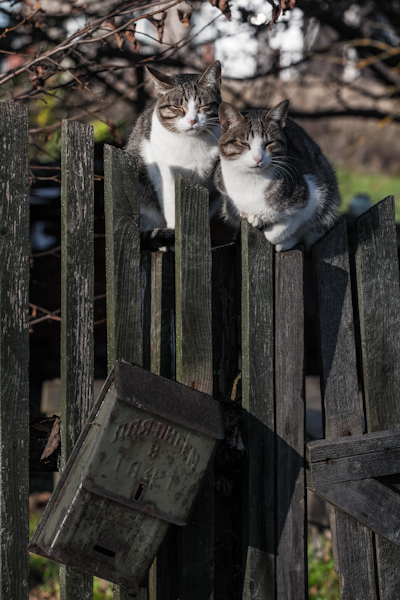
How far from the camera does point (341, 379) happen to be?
1.98m

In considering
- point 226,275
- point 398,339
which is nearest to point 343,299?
point 398,339

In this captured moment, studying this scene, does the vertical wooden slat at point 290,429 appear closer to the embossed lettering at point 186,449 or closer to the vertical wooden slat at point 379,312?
the vertical wooden slat at point 379,312

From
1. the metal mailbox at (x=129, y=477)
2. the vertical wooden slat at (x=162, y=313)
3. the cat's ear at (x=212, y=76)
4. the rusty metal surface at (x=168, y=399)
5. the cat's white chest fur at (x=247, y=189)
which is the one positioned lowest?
the metal mailbox at (x=129, y=477)

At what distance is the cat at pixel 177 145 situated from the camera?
7.77 ft

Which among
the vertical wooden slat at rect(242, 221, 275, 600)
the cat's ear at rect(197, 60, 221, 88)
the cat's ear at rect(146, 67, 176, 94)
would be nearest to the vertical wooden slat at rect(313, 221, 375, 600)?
the vertical wooden slat at rect(242, 221, 275, 600)

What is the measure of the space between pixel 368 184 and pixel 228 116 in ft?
A: 38.5

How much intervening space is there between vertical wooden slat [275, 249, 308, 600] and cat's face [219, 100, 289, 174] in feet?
1.30

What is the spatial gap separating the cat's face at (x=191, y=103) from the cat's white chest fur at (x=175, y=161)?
0.12ft

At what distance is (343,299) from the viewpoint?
6.61ft

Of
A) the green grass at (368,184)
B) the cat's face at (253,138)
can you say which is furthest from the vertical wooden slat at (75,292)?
the green grass at (368,184)

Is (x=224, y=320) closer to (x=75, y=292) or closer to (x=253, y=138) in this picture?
(x=75, y=292)

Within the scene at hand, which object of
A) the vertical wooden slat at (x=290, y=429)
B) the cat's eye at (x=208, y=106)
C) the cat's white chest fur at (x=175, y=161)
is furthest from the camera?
the cat's eye at (x=208, y=106)

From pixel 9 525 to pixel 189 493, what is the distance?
531mm

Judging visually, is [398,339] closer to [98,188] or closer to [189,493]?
[189,493]
